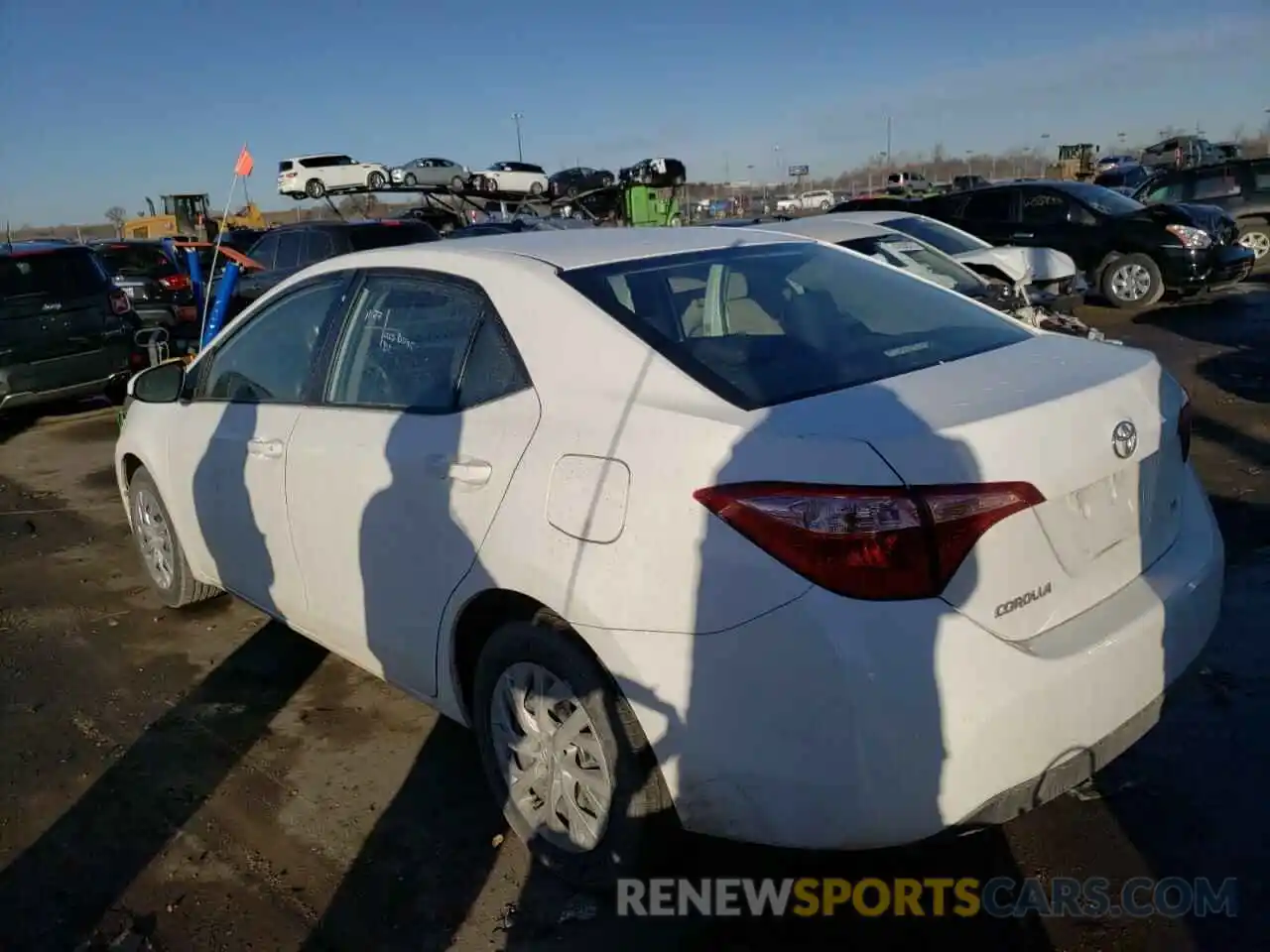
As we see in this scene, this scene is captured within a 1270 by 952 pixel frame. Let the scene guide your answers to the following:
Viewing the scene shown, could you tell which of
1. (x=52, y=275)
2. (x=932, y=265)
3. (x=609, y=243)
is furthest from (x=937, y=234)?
(x=52, y=275)

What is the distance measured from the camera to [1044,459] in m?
2.31

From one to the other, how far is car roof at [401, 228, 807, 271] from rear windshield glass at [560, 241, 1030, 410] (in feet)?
0.21

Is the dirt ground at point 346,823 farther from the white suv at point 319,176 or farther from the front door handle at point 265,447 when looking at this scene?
the white suv at point 319,176

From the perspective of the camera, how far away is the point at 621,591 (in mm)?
2428

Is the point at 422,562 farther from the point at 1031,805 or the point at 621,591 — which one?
the point at 1031,805

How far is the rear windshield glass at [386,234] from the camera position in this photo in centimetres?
1382

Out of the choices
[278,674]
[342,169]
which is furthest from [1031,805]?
[342,169]

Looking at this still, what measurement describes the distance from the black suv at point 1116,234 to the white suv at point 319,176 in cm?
1840

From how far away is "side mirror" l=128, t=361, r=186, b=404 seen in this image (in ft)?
14.7

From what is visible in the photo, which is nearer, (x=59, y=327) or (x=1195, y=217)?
(x=59, y=327)

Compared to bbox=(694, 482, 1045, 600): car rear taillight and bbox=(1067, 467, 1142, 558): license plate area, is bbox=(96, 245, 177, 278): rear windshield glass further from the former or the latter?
bbox=(1067, 467, 1142, 558): license plate area

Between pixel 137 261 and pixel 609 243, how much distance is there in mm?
14282

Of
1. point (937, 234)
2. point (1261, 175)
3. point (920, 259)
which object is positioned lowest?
point (920, 259)

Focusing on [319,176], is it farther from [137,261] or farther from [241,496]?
[241,496]
